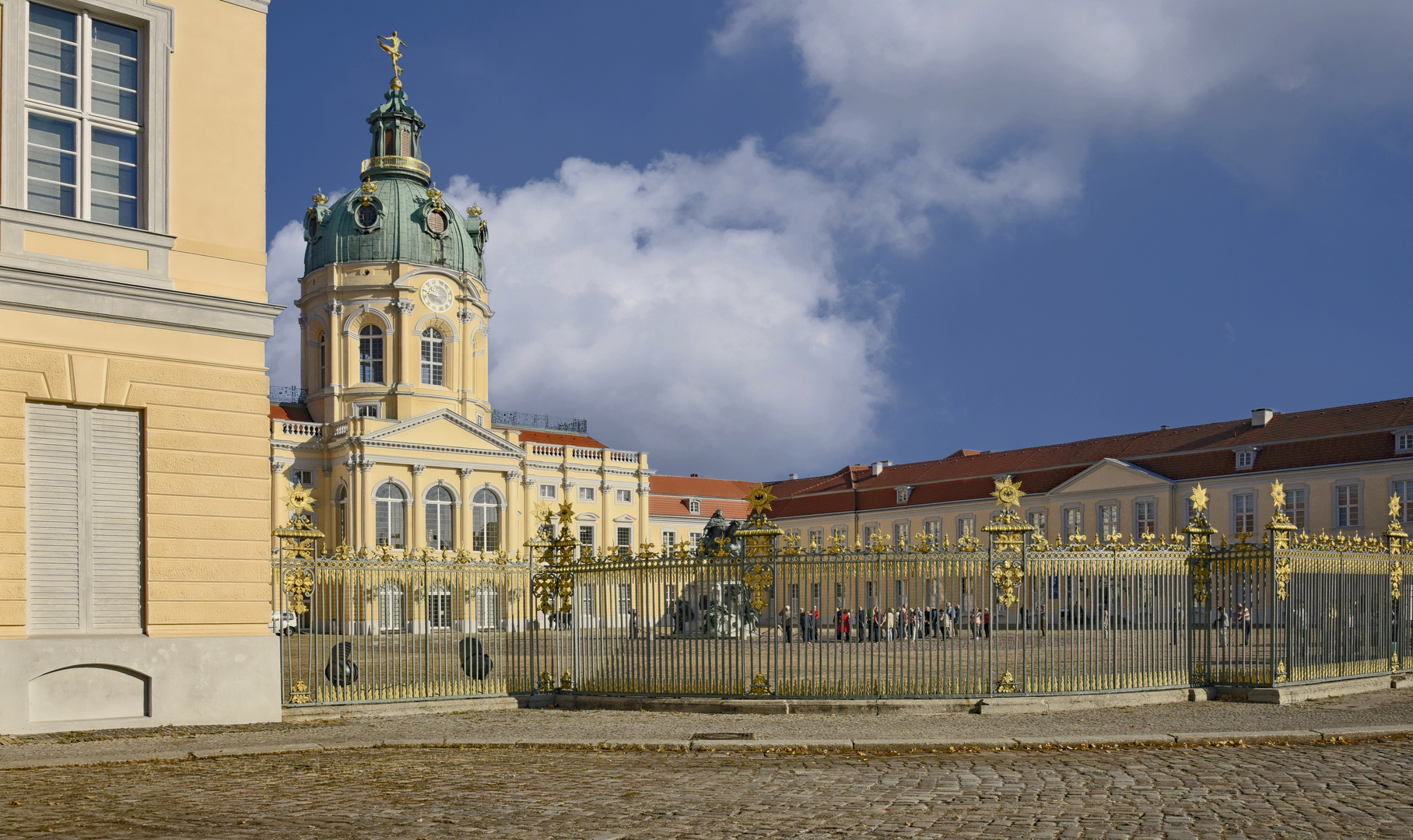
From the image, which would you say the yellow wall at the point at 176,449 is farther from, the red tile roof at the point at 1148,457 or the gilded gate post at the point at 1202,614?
the red tile roof at the point at 1148,457

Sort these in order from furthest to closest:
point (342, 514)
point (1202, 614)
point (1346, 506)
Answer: point (342, 514)
point (1346, 506)
point (1202, 614)

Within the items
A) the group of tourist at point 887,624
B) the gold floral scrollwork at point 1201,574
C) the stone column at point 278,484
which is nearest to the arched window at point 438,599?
the group of tourist at point 887,624

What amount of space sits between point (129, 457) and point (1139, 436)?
58490 millimetres

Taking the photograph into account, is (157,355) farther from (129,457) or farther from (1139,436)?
(1139,436)

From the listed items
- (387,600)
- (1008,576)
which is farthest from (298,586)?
(1008,576)

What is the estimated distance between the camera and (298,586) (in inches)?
Answer: 637

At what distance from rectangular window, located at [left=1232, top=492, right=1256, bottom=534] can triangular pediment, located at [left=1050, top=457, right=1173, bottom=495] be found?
325cm

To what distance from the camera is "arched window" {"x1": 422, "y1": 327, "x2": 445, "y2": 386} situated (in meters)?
60.7

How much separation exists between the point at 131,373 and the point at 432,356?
46858mm

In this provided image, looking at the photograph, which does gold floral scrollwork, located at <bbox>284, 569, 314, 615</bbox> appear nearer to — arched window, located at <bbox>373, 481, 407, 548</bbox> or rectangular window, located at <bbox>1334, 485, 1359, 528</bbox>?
arched window, located at <bbox>373, 481, 407, 548</bbox>

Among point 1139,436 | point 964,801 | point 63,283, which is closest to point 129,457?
point 63,283

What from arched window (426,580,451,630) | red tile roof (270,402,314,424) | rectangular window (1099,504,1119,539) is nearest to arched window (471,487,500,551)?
red tile roof (270,402,314,424)

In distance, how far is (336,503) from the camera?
55.6m

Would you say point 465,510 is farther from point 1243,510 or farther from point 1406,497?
point 1406,497
